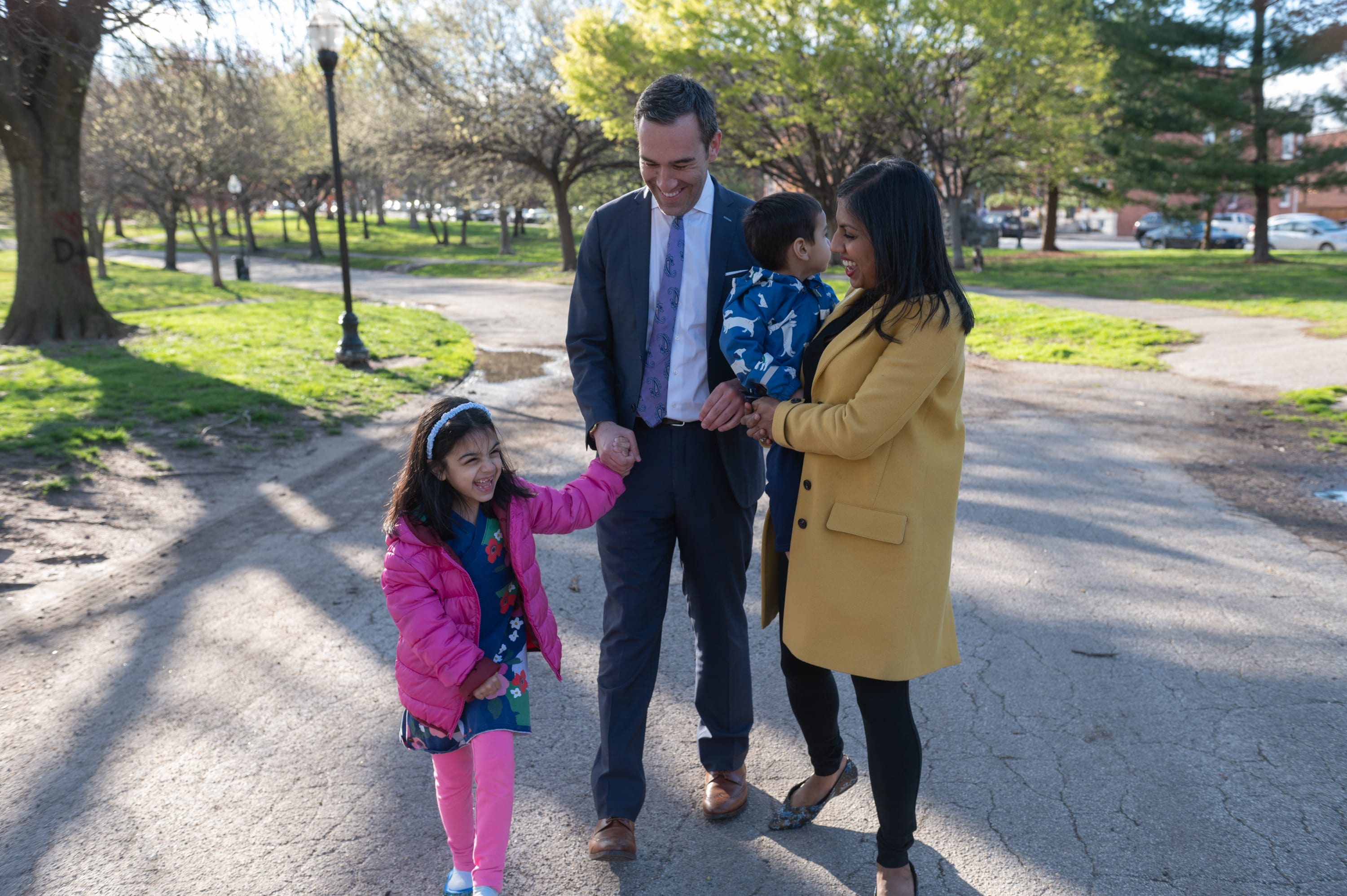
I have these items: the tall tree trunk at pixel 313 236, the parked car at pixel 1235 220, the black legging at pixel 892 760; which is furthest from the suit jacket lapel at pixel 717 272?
the parked car at pixel 1235 220

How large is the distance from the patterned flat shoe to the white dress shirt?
123cm

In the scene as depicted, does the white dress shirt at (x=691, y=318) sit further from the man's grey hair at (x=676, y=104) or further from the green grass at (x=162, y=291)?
the green grass at (x=162, y=291)

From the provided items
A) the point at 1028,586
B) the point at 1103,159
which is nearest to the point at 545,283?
the point at 1103,159

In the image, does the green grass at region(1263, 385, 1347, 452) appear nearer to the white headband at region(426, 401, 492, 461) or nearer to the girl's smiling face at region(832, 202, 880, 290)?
the girl's smiling face at region(832, 202, 880, 290)

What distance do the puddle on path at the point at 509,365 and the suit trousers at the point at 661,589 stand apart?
321 inches

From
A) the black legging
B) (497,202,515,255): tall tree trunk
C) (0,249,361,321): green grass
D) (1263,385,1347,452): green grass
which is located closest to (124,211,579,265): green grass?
(497,202,515,255): tall tree trunk

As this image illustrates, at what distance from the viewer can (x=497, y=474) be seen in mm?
2484

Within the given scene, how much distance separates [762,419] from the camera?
2486 mm

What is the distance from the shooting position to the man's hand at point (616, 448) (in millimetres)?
2662

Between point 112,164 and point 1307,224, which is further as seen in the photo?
point 1307,224

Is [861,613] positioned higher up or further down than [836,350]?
further down

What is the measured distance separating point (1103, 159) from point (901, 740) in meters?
30.0

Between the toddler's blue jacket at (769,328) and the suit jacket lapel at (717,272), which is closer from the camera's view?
the toddler's blue jacket at (769,328)

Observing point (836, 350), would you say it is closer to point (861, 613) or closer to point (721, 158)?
point (861, 613)
